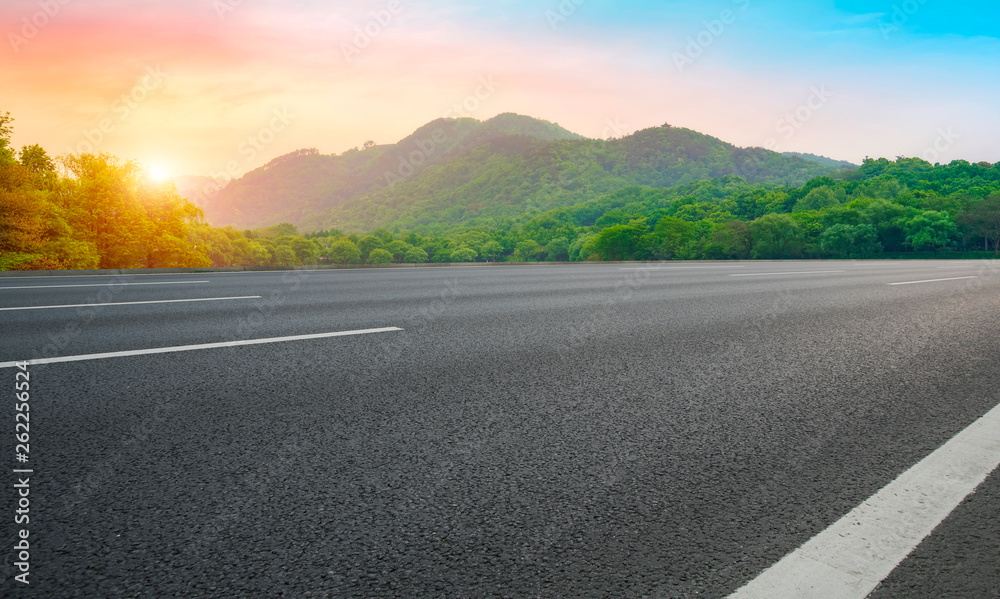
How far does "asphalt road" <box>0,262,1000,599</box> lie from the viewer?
1.48 meters

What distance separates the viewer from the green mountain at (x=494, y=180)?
170m

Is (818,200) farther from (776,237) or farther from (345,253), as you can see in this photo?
(345,253)

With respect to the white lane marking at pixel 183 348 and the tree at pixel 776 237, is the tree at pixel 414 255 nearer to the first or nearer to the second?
the tree at pixel 776 237

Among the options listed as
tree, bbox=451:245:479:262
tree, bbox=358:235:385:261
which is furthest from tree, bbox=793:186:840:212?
tree, bbox=358:235:385:261

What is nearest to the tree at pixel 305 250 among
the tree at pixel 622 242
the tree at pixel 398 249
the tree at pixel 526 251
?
the tree at pixel 398 249

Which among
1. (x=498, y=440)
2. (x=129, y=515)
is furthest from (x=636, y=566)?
(x=129, y=515)

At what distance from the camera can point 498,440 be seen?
2.44 m

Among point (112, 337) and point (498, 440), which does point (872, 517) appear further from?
point (112, 337)

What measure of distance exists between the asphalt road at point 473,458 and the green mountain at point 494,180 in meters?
161

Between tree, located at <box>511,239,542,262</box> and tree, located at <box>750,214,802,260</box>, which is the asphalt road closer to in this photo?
tree, located at <box>750,214,802,260</box>

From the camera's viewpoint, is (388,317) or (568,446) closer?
(568,446)

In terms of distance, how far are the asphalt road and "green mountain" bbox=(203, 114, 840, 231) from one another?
16090cm

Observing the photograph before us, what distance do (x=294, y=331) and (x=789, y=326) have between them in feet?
16.4

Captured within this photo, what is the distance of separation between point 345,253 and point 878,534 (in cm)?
10855
